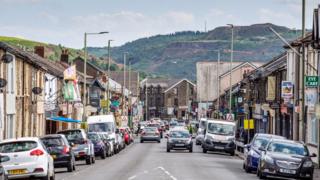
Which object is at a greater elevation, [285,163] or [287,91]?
[287,91]

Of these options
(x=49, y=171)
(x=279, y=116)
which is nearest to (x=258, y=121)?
(x=279, y=116)

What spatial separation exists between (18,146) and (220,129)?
34.3 metres

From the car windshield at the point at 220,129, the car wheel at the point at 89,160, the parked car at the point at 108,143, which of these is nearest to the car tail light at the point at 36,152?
the car wheel at the point at 89,160

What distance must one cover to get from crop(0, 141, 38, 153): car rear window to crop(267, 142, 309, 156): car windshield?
33.3 feet

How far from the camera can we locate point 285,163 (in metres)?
35.3

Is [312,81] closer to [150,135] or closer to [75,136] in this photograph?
[75,136]

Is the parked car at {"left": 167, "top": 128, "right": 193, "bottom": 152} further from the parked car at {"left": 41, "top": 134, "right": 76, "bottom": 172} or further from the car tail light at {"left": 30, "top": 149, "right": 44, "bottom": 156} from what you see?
the car tail light at {"left": 30, "top": 149, "right": 44, "bottom": 156}

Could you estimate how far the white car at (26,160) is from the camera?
30922 millimetres

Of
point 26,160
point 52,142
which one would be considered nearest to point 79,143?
point 52,142

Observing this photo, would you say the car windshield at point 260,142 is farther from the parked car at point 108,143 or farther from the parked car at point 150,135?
the parked car at point 150,135

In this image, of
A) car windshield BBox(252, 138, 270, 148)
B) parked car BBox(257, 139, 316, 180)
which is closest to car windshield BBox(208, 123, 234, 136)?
car windshield BBox(252, 138, 270, 148)

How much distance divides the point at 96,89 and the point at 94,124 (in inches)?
1796

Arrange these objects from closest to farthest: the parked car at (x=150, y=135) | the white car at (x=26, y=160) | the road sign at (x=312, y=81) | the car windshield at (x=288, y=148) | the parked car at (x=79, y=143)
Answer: the white car at (x=26, y=160) → the car windshield at (x=288, y=148) → the road sign at (x=312, y=81) → the parked car at (x=79, y=143) → the parked car at (x=150, y=135)

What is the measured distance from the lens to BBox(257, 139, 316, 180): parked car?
35281mm
